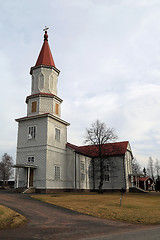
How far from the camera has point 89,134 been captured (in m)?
36.0

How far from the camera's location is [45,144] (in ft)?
94.6

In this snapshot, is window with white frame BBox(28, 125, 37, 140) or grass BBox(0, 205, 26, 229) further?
window with white frame BBox(28, 125, 37, 140)

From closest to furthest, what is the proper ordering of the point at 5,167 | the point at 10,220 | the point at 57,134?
1. the point at 10,220
2. the point at 57,134
3. the point at 5,167

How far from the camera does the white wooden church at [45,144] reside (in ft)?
93.5

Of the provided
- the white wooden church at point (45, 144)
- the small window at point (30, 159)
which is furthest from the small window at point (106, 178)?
the small window at point (30, 159)

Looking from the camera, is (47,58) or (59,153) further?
(47,58)

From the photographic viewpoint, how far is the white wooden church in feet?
93.5

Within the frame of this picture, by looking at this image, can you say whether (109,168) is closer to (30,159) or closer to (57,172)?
(57,172)

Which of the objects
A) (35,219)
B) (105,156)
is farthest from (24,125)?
(35,219)

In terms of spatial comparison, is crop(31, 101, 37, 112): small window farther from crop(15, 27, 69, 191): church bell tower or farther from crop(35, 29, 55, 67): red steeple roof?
crop(35, 29, 55, 67): red steeple roof

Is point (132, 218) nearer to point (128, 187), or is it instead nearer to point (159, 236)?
point (159, 236)

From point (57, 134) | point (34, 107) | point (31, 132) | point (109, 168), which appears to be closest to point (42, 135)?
point (31, 132)

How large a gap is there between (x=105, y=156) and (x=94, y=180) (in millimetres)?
5808

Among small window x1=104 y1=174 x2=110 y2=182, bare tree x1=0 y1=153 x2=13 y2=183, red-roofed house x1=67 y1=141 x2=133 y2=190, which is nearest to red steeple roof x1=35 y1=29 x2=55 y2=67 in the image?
red-roofed house x1=67 y1=141 x2=133 y2=190
